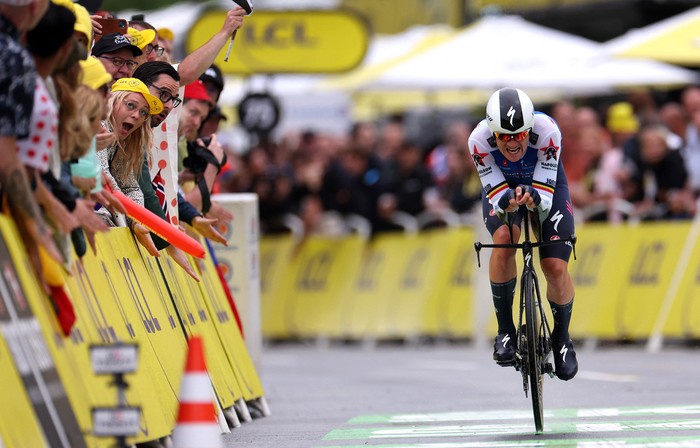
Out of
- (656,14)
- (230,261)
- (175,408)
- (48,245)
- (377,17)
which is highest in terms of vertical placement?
(48,245)

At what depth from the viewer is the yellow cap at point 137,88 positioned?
10086 millimetres

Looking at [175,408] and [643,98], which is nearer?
[175,408]

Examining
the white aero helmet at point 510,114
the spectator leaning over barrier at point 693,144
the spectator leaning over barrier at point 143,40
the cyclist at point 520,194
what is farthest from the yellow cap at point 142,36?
the spectator leaning over barrier at point 693,144

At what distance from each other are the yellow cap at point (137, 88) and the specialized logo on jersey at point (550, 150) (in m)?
2.47

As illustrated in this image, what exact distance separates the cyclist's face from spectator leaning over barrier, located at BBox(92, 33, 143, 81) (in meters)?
2.40

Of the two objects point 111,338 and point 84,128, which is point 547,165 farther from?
point 84,128

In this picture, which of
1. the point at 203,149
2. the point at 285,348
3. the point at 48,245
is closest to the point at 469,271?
the point at 285,348

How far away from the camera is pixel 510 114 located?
34.5 ft

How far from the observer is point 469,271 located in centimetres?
2134

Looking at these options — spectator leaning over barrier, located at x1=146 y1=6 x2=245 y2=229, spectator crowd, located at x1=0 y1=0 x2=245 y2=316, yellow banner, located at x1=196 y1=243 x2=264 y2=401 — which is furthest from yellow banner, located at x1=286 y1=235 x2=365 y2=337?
spectator leaning over barrier, located at x1=146 y1=6 x2=245 y2=229

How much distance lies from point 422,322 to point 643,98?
4.24 m

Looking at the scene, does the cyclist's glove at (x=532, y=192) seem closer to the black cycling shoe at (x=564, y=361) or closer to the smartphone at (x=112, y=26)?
the black cycling shoe at (x=564, y=361)

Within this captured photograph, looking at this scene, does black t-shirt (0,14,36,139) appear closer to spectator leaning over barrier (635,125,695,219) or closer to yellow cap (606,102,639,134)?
spectator leaning over barrier (635,125,695,219)

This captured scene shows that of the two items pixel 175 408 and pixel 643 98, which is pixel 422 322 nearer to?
pixel 643 98
